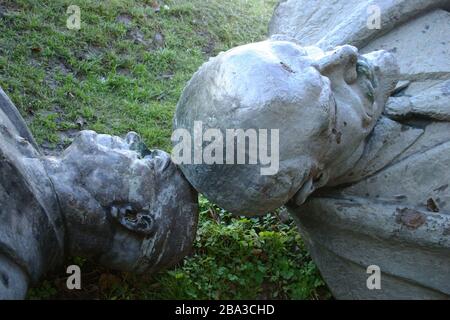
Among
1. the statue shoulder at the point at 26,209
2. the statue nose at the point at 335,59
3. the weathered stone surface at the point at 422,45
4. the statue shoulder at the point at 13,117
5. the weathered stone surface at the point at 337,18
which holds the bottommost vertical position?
the statue shoulder at the point at 26,209

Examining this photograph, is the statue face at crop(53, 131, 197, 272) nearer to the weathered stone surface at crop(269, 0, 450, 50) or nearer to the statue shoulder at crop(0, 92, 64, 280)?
the statue shoulder at crop(0, 92, 64, 280)

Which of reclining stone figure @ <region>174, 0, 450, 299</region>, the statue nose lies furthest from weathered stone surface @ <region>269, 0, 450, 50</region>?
the statue nose

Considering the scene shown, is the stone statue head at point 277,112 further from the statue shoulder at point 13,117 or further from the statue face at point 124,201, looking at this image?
the statue shoulder at point 13,117

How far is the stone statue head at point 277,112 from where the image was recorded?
2.36 m

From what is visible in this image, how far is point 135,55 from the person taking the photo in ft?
17.8

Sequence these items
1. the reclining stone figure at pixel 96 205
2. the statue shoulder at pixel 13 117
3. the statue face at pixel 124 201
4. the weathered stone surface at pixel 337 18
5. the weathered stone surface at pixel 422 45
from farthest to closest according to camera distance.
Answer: the weathered stone surface at pixel 337 18 < the weathered stone surface at pixel 422 45 < the statue shoulder at pixel 13 117 < the statue face at pixel 124 201 < the reclining stone figure at pixel 96 205

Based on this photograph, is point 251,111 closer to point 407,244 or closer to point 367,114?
point 367,114

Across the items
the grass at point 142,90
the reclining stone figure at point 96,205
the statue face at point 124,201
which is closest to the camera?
the reclining stone figure at point 96,205

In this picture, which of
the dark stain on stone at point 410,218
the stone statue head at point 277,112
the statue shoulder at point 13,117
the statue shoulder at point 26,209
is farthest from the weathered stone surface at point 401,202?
the statue shoulder at point 13,117

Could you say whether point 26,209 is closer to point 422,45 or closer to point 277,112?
point 277,112

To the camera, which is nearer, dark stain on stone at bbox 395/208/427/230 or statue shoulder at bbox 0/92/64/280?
statue shoulder at bbox 0/92/64/280

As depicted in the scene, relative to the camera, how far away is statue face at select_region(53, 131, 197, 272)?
2.66m

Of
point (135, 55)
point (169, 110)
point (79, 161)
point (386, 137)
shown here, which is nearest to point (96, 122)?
point (169, 110)

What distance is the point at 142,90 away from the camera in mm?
5051
